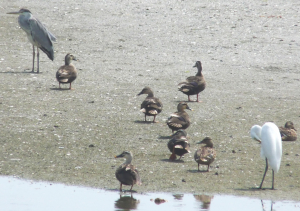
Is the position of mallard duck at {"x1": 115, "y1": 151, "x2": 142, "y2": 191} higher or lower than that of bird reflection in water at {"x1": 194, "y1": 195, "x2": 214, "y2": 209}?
higher

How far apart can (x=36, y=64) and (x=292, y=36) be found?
891 cm

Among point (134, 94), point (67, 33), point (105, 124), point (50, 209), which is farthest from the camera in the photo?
point (67, 33)

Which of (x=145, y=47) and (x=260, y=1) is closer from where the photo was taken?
(x=145, y=47)

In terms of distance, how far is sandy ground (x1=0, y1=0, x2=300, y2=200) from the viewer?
8.73 meters

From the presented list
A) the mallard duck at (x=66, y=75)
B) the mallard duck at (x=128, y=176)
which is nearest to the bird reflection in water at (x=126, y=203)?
the mallard duck at (x=128, y=176)

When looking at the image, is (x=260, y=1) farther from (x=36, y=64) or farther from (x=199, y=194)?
(x=199, y=194)

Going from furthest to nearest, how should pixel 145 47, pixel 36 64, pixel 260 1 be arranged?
1. pixel 260 1
2. pixel 145 47
3. pixel 36 64

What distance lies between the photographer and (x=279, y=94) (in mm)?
14102

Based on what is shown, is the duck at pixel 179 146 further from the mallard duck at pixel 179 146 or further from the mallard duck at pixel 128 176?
the mallard duck at pixel 128 176

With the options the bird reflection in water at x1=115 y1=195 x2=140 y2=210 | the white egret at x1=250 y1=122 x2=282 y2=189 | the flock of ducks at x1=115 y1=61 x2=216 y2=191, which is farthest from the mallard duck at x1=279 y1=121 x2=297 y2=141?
the bird reflection in water at x1=115 y1=195 x2=140 y2=210

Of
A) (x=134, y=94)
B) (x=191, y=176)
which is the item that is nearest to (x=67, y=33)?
(x=134, y=94)

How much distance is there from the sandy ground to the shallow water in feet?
0.80

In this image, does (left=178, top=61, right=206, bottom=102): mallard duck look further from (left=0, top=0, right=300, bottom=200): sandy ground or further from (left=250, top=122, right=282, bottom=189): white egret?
(left=250, top=122, right=282, bottom=189): white egret

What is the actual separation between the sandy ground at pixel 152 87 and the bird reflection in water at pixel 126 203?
1.00 ft
